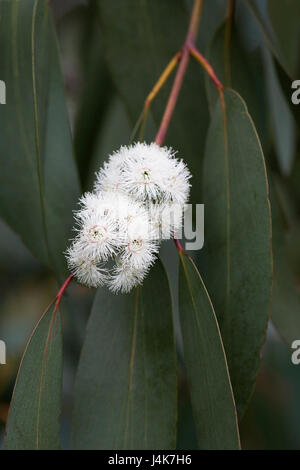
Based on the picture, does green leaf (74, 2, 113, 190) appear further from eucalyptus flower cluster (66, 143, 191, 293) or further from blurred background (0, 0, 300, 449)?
eucalyptus flower cluster (66, 143, 191, 293)

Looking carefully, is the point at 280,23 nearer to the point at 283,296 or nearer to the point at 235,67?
the point at 235,67

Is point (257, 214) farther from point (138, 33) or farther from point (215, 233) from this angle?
point (138, 33)

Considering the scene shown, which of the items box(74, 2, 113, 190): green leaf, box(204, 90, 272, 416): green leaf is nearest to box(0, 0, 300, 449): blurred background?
box(74, 2, 113, 190): green leaf

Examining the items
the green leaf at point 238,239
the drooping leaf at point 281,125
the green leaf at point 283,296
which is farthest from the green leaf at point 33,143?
the drooping leaf at point 281,125

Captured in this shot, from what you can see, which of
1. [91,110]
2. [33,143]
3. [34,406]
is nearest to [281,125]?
[91,110]

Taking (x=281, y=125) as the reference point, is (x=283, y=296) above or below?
below

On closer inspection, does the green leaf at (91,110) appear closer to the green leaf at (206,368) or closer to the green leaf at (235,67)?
the green leaf at (235,67)

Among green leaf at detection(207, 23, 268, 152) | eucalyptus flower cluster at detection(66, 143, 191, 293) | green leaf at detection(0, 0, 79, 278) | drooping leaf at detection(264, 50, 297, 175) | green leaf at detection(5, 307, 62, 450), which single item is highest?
drooping leaf at detection(264, 50, 297, 175)
